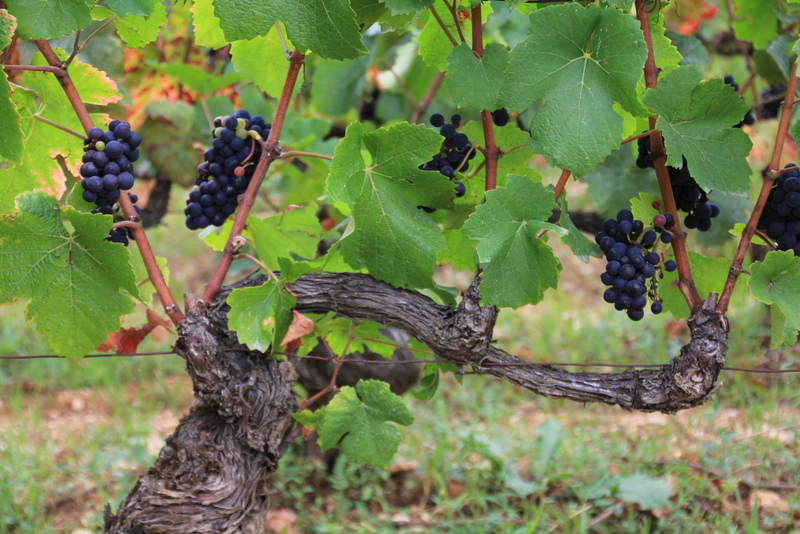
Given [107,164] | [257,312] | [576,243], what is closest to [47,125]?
[107,164]

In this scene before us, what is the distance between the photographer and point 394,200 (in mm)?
1446

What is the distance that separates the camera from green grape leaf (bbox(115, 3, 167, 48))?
1558 millimetres

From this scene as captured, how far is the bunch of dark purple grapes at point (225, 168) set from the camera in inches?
63.6

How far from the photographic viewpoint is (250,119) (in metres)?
1.67

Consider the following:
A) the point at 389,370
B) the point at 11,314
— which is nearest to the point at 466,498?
the point at 389,370

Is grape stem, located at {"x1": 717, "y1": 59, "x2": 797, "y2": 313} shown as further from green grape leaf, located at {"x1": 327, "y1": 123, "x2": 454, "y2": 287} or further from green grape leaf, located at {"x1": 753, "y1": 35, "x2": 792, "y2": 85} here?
green grape leaf, located at {"x1": 753, "y1": 35, "x2": 792, "y2": 85}

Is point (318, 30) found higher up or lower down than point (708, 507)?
higher up

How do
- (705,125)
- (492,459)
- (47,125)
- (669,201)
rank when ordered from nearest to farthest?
(705,125) < (669,201) < (47,125) < (492,459)

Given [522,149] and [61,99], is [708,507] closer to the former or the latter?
[522,149]

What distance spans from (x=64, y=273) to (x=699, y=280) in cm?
138

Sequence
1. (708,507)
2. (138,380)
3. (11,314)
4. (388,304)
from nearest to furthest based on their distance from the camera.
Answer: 1. (388,304)
2. (708,507)
3. (138,380)
4. (11,314)

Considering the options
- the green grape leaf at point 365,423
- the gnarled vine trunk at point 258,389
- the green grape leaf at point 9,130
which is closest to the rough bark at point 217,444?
the gnarled vine trunk at point 258,389

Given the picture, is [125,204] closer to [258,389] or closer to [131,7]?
[131,7]

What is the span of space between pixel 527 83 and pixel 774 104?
2.01 meters
